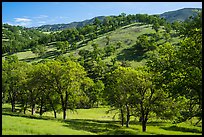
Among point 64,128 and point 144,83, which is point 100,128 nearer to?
point 64,128

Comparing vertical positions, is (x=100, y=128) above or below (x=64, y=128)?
below

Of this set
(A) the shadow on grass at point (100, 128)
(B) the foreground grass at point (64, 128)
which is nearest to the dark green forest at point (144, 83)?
(B) the foreground grass at point (64, 128)

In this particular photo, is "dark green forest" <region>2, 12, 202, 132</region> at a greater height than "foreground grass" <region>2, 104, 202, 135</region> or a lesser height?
greater

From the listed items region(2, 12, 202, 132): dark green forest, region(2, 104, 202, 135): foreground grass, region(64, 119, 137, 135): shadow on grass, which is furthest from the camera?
region(64, 119, 137, 135): shadow on grass

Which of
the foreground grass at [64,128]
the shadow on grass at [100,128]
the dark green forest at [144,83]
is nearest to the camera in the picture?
the dark green forest at [144,83]

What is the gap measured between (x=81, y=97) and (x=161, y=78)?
115ft

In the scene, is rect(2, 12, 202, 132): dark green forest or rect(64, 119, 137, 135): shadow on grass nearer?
rect(2, 12, 202, 132): dark green forest

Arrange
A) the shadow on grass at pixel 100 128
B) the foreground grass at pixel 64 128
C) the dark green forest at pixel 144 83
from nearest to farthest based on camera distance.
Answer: the dark green forest at pixel 144 83
the foreground grass at pixel 64 128
the shadow on grass at pixel 100 128

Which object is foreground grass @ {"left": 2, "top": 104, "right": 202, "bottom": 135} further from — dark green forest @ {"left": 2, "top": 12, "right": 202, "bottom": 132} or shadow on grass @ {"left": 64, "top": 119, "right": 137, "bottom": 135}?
dark green forest @ {"left": 2, "top": 12, "right": 202, "bottom": 132}

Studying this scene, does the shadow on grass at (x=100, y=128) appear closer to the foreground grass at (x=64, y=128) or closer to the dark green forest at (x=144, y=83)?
the foreground grass at (x=64, y=128)

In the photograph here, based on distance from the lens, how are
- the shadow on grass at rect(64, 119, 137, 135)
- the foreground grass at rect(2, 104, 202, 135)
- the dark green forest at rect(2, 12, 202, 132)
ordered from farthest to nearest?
the shadow on grass at rect(64, 119, 137, 135) < the foreground grass at rect(2, 104, 202, 135) < the dark green forest at rect(2, 12, 202, 132)

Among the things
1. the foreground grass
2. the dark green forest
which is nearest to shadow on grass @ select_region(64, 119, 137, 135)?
the foreground grass

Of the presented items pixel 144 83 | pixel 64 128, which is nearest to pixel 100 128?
pixel 64 128

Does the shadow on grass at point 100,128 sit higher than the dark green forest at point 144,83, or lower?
lower
